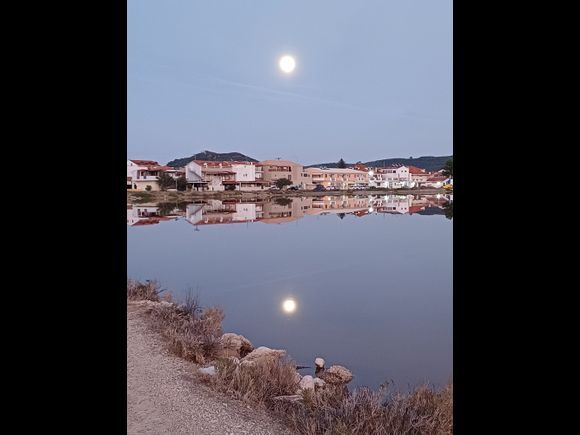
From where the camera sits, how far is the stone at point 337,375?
4559 mm

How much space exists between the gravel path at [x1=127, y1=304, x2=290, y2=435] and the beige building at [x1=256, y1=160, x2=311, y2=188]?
2821 centimetres

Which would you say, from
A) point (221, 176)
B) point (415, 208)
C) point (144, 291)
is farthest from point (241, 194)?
point (144, 291)

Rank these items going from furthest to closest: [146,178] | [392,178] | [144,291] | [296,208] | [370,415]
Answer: [392,178], [296,208], [146,178], [144,291], [370,415]

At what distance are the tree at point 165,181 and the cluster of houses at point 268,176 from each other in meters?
0.22

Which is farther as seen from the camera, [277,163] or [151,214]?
[277,163]

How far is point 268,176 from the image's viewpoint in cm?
3170

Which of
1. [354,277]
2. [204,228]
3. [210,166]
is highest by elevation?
[210,166]

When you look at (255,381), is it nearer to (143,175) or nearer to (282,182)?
(143,175)

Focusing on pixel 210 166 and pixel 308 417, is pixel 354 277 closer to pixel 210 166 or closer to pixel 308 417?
pixel 308 417

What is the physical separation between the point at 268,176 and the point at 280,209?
506cm

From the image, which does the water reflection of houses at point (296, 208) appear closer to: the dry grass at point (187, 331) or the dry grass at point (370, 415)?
the dry grass at point (187, 331)
